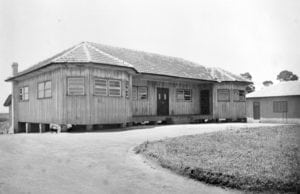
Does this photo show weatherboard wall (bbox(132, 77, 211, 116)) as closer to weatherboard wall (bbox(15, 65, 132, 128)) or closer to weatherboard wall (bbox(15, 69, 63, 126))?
weatherboard wall (bbox(15, 65, 132, 128))

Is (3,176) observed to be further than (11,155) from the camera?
No

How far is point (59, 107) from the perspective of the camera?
14688 millimetres

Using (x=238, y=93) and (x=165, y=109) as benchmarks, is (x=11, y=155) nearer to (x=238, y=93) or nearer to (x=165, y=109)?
(x=165, y=109)

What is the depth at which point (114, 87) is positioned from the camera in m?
15.7

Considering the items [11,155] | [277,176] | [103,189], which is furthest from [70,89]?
[277,176]

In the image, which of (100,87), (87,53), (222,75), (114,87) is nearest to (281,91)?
(222,75)

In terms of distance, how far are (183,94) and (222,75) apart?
4.40 meters

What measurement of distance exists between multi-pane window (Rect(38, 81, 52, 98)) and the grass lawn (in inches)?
370

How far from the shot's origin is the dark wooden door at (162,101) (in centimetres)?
2102

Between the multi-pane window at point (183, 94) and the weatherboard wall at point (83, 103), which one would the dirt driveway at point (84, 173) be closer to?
the weatherboard wall at point (83, 103)

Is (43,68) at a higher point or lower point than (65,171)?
higher

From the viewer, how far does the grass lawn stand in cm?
543

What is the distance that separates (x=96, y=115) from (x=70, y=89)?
1.89 metres

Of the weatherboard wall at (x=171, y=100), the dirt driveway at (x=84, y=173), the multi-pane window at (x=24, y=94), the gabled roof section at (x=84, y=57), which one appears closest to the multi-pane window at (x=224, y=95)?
the weatherboard wall at (x=171, y=100)
